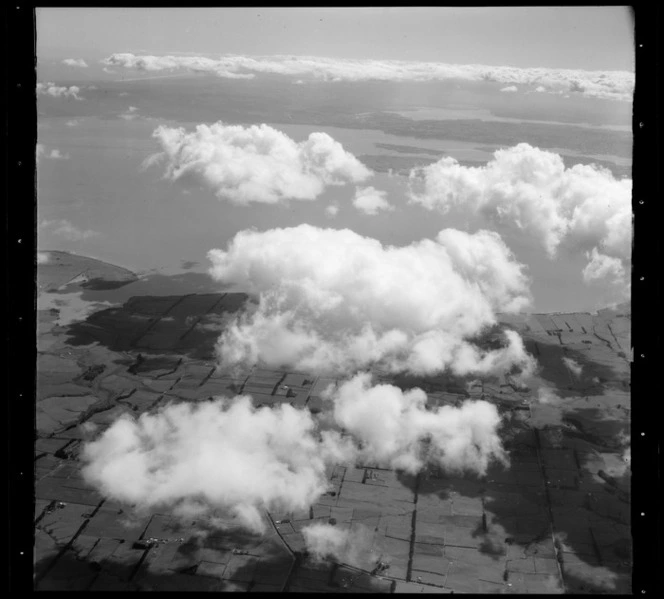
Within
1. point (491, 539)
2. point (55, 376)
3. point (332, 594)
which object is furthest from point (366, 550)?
point (55, 376)

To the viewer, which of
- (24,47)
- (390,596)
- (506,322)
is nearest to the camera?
(24,47)

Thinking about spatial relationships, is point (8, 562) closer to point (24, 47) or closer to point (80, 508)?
point (80, 508)

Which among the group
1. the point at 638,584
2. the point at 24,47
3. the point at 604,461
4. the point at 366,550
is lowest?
the point at 366,550

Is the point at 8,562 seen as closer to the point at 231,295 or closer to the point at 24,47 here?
the point at 231,295

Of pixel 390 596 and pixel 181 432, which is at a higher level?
pixel 181 432

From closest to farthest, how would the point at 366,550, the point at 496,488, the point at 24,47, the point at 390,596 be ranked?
the point at 24,47 < the point at 390,596 < the point at 366,550 < the point at 496,488

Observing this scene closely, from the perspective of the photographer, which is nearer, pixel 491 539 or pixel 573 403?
pixel 491 539
